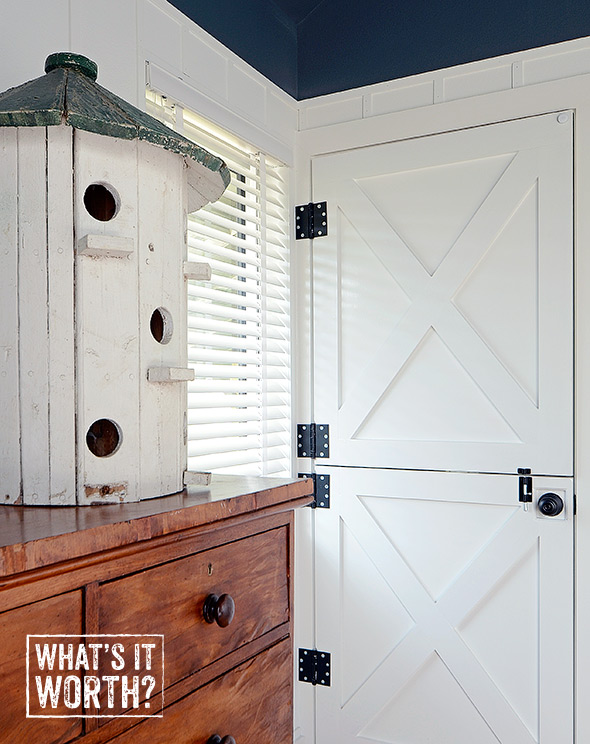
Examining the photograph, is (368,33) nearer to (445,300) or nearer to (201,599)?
(445,300)

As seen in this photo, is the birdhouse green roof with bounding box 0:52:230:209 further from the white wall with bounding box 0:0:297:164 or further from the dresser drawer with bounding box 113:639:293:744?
the dresser drawer with bounding box 113:639:293:744

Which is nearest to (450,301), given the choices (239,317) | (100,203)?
(239,317)

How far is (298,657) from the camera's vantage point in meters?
2.68

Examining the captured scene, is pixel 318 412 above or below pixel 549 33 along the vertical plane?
below

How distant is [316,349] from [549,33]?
130cm

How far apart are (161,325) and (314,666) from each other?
186cm

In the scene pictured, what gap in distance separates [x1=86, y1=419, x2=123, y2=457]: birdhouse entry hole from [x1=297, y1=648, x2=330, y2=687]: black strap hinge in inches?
71.3

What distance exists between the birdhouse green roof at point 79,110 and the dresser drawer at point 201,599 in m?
0.63

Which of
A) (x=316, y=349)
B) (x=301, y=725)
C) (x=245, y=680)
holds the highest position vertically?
(x=316, y=349)

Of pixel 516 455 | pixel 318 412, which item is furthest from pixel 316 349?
pixel 516 455

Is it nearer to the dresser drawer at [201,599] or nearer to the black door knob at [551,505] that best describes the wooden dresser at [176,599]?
the dresser drawer at [201,599]

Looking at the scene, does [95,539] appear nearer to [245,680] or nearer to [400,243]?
[245,680]

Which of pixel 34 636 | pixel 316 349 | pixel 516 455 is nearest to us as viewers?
pixel 34 636

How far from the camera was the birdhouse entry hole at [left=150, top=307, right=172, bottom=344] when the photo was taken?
1188mm
